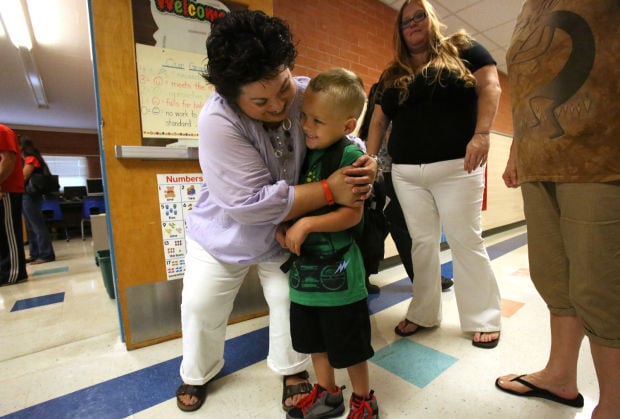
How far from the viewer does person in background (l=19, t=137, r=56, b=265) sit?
3467mm

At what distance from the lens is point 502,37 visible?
399cm

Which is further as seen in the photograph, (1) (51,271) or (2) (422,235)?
(1) (51,271)

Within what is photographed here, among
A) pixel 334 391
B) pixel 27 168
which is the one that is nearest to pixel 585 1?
pixel 334 391

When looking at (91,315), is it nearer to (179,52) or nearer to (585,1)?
(179,52)

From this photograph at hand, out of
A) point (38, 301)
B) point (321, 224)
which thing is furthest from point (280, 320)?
point (38, 301)

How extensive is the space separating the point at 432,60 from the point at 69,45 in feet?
15.8

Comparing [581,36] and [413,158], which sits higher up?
[581,36]

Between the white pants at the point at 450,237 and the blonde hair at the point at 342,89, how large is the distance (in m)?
0.59

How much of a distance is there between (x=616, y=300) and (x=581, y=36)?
555 millimetres

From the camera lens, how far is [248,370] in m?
1.25

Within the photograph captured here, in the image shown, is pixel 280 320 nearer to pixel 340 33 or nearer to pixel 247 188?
pixel 247 188

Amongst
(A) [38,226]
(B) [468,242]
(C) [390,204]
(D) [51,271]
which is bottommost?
(D) [51,271]

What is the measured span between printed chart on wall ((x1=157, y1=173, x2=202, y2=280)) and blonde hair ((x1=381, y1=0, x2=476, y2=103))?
106cm

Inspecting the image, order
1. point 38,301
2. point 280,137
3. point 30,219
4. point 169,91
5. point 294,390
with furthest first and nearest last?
point 30,219 → point 38,301 → point 169,91 → point 294,390 → point 280,137
